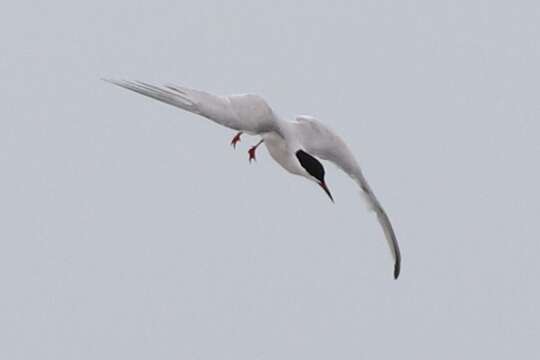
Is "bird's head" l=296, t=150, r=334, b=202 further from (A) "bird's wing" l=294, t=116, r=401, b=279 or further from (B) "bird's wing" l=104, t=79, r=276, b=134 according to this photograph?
(B) "bird's wing" l=104, t=79, r=276, b=134

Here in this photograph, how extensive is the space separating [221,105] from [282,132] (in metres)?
1.17

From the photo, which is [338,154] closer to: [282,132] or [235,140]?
[282,132]

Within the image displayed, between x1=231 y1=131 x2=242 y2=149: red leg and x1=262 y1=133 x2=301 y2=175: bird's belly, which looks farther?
x1=231 y1=131 x2=242 y2=149: red leg

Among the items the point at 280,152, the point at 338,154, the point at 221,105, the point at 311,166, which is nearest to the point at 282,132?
the point at 280,152

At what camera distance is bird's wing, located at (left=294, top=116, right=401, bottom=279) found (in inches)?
475

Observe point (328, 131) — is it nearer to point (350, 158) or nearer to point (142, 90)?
→ point (350, 158)

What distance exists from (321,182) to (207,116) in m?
2.05

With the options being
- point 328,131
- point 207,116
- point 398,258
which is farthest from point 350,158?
point 207,116

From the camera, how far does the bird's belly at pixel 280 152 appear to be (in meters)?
11.7

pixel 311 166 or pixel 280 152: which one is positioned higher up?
pixel 280 152

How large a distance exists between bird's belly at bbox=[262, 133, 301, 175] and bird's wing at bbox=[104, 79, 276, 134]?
0.70 feet

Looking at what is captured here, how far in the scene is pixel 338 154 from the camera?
12195mm

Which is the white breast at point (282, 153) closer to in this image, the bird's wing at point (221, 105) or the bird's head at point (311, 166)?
the bird's head at point (311, 166)

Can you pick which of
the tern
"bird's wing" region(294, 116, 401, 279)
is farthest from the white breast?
"bird's wing" region(294, 116, 401, 279)
